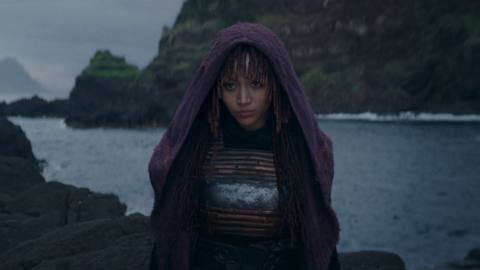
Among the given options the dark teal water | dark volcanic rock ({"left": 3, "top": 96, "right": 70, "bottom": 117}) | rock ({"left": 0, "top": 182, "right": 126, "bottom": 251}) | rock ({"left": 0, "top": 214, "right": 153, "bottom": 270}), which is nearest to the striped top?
rock ({"left": 0, "top": 214, "right": 153, "bottom": 270})

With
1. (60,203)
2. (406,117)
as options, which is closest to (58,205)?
(60,203)

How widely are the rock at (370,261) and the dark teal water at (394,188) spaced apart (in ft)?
34.5

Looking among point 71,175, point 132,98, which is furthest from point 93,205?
point 132,98

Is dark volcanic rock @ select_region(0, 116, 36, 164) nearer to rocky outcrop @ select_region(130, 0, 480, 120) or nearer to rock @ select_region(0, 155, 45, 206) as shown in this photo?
rock @ select_region(0, 155, 45, 206)

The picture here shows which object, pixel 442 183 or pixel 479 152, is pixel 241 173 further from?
pixel 479 152

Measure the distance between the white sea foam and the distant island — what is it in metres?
1.02

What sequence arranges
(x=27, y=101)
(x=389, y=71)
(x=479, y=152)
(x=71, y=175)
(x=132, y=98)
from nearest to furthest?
1. (x=71, y=175)
2. (x=479, y=152)
3. (x=389, y=71)
4. (x=132, y=98)
5. (x=27, y=101)

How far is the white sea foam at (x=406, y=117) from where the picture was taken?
328 feet

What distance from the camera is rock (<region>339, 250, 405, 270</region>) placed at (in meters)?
6.32

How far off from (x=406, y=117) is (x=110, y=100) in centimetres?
6472

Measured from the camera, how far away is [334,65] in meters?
145

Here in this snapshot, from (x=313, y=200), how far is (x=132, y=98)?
5529 inches

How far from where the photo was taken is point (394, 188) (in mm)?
34625

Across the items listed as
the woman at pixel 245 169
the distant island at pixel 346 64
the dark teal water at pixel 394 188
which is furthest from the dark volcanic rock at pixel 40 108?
the woman at pixel 245 169
